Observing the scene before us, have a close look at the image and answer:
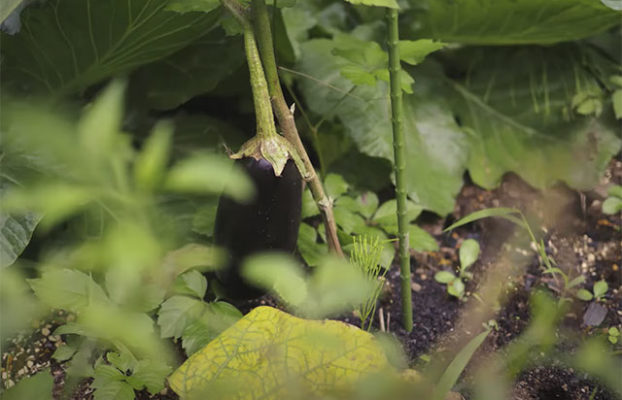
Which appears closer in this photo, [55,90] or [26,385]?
[26,385]

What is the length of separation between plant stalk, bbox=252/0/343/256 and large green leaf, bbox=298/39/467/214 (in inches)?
14.7

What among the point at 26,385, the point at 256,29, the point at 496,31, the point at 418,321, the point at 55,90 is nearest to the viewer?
the point at 26,385

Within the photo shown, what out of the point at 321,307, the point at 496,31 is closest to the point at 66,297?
the point at 321,307

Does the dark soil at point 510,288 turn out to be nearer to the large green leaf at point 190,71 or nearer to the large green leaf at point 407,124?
the large green leaf at point 407,124

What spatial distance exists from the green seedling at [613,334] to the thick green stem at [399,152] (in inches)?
16.0

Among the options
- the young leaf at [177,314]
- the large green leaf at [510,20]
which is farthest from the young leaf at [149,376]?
the large green leaf at [510,20]

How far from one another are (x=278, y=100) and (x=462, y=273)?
2.13 ft

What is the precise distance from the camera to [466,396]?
4.02 ft

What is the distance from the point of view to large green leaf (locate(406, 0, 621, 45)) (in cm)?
167

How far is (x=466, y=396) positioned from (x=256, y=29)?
75cm

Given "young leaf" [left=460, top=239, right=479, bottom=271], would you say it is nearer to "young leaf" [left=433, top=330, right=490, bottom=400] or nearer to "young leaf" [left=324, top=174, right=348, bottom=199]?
"young leaf" [left=324, top=174, right=348, bottom=199]

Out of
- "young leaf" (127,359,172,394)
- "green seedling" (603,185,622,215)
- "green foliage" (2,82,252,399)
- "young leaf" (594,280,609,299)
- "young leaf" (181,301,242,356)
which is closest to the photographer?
"green foliage" (2,82,252,399)

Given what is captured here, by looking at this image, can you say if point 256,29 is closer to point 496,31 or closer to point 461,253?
point 461,253

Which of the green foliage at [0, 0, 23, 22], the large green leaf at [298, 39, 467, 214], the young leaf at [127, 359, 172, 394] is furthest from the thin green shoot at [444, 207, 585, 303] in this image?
the green foliage at [0, 0, 23, 22]
